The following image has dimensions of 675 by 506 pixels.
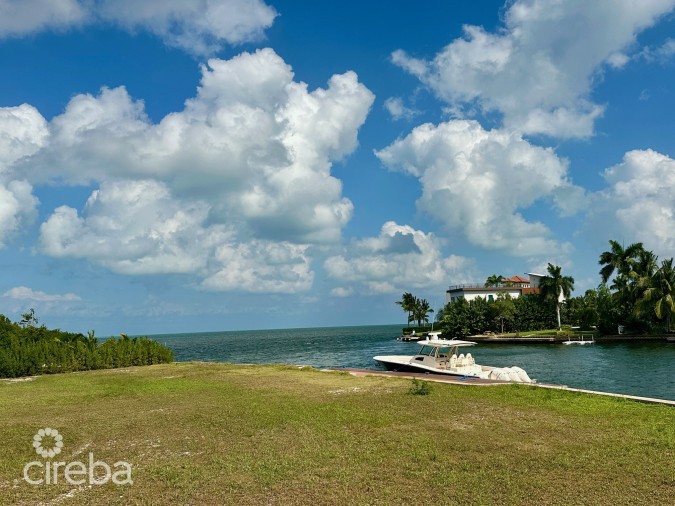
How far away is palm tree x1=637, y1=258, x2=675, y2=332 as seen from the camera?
7344cm

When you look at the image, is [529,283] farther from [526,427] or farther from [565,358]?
Result: [526,427]

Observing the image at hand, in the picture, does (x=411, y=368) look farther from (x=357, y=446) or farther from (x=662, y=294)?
(x=662, y=294)

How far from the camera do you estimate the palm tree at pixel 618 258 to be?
274 ft

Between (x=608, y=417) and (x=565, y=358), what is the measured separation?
1741 inches

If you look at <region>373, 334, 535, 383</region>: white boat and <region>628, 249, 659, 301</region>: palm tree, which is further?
<region>628, 249, 659, 301</region>: palm tree

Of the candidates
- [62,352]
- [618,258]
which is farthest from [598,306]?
[62,352]

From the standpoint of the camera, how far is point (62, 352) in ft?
116

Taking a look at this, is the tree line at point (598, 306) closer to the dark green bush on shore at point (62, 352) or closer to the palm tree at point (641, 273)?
the palm tree at point (641, 273)

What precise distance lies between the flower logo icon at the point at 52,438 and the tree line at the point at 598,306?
79.9 metres

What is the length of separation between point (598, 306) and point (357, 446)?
290ft

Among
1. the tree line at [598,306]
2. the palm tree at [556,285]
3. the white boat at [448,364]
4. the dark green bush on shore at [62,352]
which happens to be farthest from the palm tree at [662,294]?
the dark green bush on shore at [62,352]

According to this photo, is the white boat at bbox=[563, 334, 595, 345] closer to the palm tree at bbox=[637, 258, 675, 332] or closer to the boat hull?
the palm tree at bbox=[637, 258, 675, 332]

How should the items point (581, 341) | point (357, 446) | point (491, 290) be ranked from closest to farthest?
point (357, 446), point (581, 341), point (491, 290)

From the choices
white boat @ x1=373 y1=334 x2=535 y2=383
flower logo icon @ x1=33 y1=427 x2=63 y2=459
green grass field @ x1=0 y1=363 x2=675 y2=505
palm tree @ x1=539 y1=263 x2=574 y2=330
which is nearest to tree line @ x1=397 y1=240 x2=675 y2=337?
palm tree @ x1=539 y1=263 x2=574 y2=330
